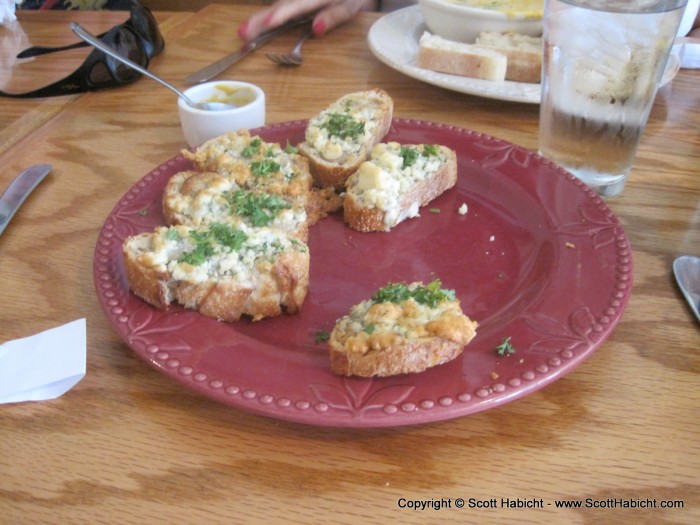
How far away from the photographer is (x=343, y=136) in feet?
6.54

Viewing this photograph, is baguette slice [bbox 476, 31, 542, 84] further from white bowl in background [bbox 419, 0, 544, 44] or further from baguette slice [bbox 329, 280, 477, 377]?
baguette slice [bbox 329, 280, 477, 377]

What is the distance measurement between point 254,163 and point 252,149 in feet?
0.29

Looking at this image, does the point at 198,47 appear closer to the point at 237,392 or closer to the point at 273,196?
the point at 273,196

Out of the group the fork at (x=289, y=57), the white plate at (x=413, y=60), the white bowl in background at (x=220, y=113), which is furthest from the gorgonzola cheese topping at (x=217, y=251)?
the fork at (x=289, y=57)

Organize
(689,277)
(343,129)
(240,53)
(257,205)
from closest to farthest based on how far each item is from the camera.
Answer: (689,277), (257,205), (343,129), (240,53)

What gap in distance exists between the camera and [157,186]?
1815 mm

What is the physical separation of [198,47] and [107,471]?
248 cm

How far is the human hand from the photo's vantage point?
3.05 m

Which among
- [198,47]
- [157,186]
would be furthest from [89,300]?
[198,47]

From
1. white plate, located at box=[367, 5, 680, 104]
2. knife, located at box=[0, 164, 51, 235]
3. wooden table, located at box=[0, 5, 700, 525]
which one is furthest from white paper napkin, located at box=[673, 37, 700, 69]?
knife, located at box=[0, 164, 51, 235]

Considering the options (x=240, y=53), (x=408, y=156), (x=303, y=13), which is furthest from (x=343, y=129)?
(x=303, y=13)

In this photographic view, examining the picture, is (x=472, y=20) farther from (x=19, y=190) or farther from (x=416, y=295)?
(x=19, y=190)

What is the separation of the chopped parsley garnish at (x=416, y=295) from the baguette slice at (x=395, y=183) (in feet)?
1.45

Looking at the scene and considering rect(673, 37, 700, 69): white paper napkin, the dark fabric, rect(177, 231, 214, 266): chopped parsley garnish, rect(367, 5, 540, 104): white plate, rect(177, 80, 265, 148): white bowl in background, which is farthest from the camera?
the dark fabric
